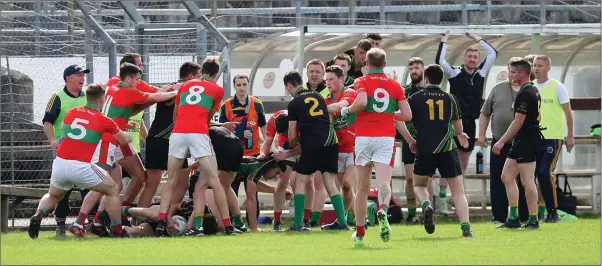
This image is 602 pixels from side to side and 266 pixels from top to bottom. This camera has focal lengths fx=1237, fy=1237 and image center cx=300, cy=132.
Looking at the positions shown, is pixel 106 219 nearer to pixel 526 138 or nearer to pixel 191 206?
pixel 191 206

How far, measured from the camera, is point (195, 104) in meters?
13.5

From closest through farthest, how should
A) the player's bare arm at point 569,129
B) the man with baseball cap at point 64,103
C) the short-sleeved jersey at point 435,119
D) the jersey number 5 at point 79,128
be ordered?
the jersey number 5 at point 79,128, the short-sleeved jersey at point 435,119, the man with baseball cap at point 64,103, the player's bare arm at point 569,129

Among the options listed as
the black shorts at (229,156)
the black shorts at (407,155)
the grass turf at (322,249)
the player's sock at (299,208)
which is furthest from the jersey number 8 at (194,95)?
the black shorts at (407,155)

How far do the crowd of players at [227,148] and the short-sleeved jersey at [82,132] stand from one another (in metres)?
0.01

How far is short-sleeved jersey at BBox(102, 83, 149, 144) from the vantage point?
1395 cm

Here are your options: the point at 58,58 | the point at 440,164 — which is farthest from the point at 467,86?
the point at 58,58

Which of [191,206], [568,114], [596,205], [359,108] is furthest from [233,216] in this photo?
[596,205]

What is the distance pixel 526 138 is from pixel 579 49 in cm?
550

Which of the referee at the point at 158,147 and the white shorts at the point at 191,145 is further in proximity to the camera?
the referee at the point at 158,147

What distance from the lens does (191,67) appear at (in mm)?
14289

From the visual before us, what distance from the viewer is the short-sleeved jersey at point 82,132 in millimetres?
13156

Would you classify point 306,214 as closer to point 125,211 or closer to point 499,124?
point 125,211

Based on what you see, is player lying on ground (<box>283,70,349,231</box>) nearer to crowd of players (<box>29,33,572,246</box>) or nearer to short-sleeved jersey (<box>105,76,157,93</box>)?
crowd of players (<box>29,33,572,246</box>)

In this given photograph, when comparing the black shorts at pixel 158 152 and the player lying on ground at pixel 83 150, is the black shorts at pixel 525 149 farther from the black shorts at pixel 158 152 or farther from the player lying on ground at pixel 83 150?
the player lying on ground at pixel 83 150
